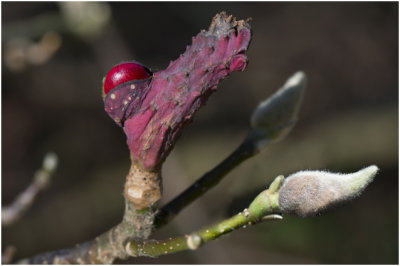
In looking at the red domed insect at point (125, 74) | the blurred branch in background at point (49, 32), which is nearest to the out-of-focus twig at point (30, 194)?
the blurred branch in background at point (49, 32)

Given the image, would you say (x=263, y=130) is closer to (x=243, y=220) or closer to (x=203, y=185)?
(x=203, y=185)

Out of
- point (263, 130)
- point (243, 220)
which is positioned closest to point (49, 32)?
point (263, 130)

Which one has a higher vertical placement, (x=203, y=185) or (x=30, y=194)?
(x=30, y=194)

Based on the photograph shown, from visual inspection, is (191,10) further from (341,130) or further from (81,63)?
(341,130)

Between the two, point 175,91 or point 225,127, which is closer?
point 175,91

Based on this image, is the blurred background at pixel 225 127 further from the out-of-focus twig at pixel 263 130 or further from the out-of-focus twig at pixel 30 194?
the out-of-focus twig at pixel 263 130

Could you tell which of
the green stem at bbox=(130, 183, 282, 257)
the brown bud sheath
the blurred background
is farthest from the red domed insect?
the blurred background
